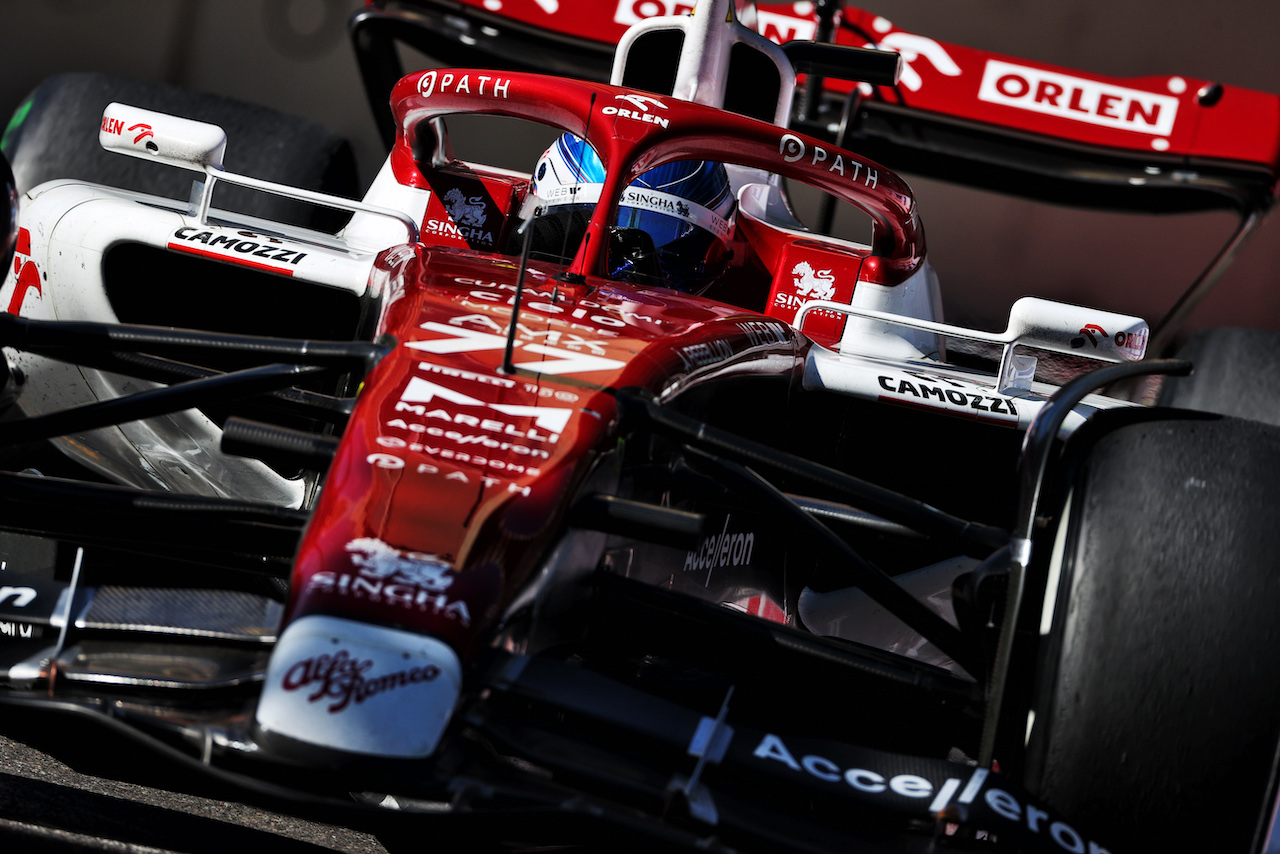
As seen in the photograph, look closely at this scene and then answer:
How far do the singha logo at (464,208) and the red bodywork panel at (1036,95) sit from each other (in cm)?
236

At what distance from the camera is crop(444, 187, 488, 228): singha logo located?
2898 millimetres

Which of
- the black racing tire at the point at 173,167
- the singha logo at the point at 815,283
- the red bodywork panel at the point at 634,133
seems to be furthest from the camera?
the black racing tire at the point at 173,167

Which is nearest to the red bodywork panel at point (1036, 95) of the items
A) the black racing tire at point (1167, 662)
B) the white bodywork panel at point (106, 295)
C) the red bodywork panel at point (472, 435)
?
the white bodywork panel at point (106, 295)

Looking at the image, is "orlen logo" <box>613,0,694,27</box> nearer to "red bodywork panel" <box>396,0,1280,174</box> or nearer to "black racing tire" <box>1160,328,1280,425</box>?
"red bodywork panel" <box>396,0,1280,174</box>

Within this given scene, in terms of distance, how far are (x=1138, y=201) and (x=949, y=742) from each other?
13.5ft

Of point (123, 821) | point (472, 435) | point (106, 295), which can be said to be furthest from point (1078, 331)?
point (106, 295)

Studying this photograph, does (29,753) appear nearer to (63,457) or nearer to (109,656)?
(109,656)

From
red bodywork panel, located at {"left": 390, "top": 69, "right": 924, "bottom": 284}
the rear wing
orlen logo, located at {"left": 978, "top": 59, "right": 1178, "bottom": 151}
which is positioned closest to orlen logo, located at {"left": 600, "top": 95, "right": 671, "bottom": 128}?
red bodywork panel, located at {"left": 390, "top": 69, "right": 924, "bottom": 284}

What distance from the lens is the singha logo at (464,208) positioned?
9.51 feet

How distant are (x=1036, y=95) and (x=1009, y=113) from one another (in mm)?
143

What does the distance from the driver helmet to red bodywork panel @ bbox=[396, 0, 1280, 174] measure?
2.73m

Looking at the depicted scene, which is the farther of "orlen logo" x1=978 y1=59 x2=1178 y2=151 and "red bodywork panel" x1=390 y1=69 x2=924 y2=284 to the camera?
"orlen logo" x1=978 y1=59 x2=1178 y2=151

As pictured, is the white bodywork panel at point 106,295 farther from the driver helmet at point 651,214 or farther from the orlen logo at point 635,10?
the orlen logo at point 635,10

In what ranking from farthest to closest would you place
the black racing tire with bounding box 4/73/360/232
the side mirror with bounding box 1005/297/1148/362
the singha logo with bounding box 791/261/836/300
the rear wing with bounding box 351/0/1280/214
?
1. the rear wing with bounding box 351/0/1280/214
2. the black racing tire with bounding box 4/73/360/232
3. the singha logo with bounding box 791/261/836/300
4. the side mirror with bounding box 1005/297/1148/362
